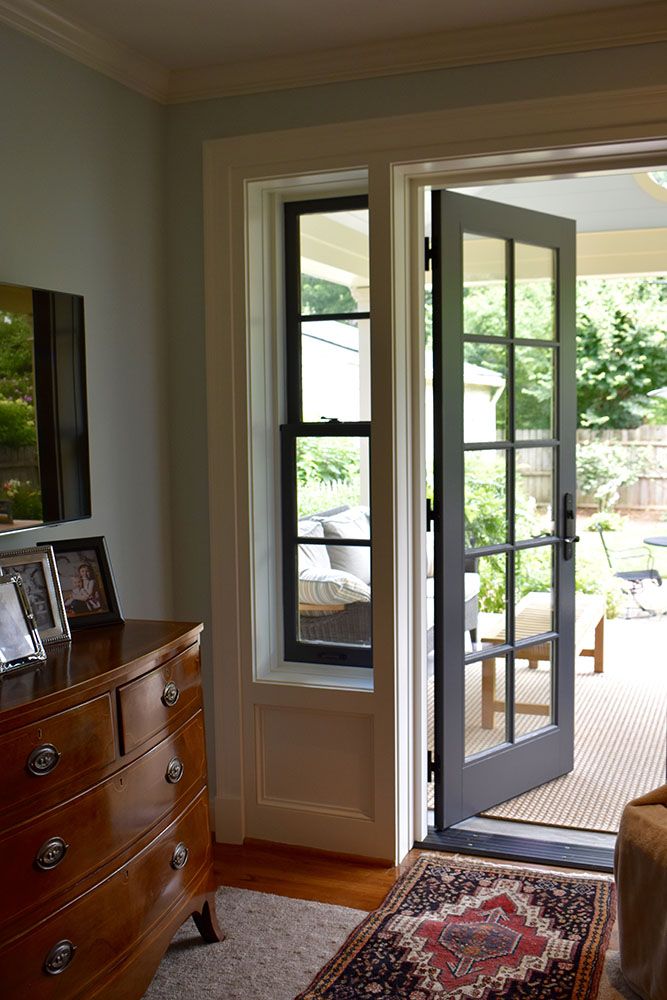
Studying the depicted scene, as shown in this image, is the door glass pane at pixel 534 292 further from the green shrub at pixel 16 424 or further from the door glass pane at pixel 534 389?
the green shrub at pixel 16 424

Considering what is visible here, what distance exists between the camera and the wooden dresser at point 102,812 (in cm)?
195

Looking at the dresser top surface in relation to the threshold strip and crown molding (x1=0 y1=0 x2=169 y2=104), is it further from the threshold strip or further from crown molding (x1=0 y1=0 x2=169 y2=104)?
crown molding (x1=0 y1=0 x2=169 y2=104)

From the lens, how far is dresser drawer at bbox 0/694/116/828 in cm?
193

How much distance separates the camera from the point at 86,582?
2.66 metres

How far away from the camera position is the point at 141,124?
129 inches

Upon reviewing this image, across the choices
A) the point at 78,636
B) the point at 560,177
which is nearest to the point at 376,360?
the point at 560,177

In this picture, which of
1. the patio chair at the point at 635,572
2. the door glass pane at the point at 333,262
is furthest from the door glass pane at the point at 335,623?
the patio chair at the point at 635,572

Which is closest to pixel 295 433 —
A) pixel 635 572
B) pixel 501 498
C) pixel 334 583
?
pixel 334 583

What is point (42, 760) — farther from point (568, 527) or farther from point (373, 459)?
point (568, 527)

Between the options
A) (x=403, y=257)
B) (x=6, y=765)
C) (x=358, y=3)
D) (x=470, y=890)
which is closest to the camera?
(x=6, y=765)

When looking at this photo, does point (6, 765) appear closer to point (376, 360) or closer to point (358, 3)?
point (376, 360)

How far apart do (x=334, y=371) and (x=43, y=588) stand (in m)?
1.47

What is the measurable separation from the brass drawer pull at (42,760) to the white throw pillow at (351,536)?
1588 mm

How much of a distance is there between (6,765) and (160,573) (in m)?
1.55
